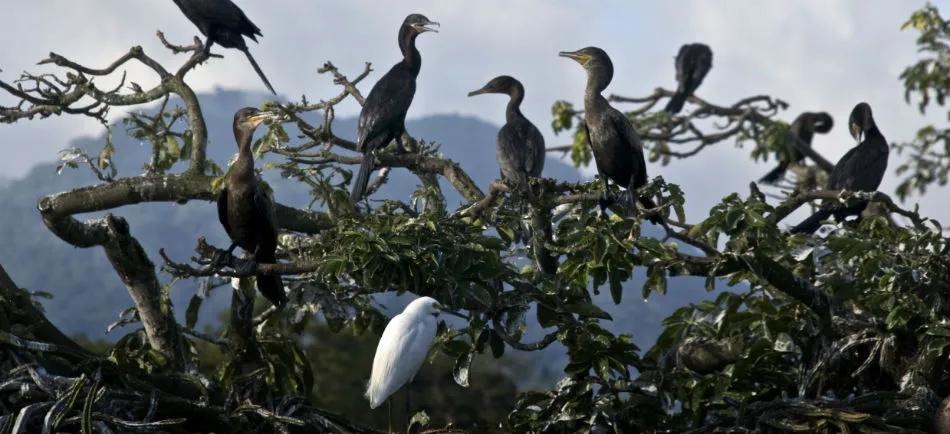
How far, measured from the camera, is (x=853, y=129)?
823 centimetres

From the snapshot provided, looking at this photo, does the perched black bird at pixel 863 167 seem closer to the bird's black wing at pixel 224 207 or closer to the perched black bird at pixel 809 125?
the bird's black wing at pixel 224 207

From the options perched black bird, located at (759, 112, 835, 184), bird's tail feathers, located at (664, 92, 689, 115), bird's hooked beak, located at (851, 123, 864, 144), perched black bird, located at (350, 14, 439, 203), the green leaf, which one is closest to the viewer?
the green leaf

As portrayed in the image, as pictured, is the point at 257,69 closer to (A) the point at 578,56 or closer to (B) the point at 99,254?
(A) the point at 578,56

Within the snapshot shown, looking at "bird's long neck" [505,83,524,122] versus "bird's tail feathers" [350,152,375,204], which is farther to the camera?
"bird's long neck" [505,83,524,122]

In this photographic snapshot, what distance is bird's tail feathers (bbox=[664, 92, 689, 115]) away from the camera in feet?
Answer: 43.5

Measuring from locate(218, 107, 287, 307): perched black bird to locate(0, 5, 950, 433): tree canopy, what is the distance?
0.84 ft

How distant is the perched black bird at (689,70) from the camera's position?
43.8ft

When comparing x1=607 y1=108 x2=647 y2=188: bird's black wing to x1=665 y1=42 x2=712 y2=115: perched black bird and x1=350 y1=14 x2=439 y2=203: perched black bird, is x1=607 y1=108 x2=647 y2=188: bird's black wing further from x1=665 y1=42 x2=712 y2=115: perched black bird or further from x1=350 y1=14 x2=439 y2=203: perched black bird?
x1=665 y1=42 x2=712 y2=115: perched black bird

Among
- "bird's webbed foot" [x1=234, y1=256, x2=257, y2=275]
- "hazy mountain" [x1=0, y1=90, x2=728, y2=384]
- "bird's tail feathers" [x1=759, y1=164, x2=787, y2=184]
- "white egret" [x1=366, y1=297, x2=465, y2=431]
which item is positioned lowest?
"white egret" [x1=366, y1=297, x2=465, y2=431]

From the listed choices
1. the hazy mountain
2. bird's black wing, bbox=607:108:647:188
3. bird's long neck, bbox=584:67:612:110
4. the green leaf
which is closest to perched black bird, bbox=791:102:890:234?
bird's black wing, bbox=607:108:647:188

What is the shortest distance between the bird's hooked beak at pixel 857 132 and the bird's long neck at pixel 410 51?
11.0ft

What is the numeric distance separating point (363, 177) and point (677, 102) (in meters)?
7.70

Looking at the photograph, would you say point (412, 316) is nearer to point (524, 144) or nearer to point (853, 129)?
point (524, 144)

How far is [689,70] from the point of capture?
13.7 m
